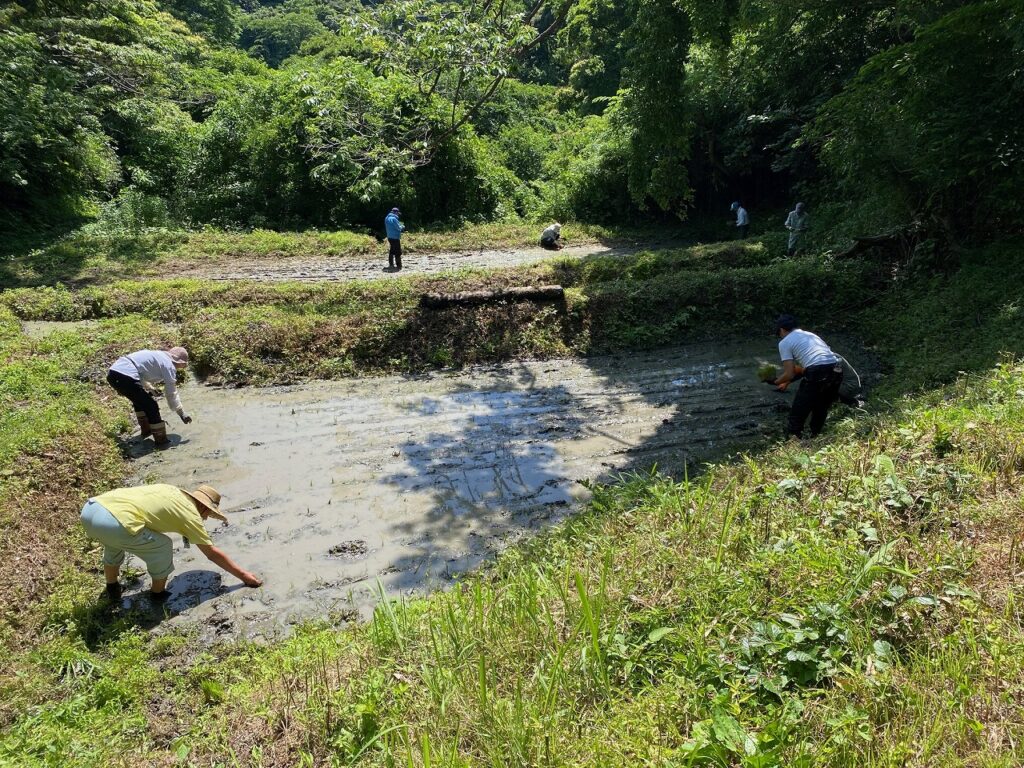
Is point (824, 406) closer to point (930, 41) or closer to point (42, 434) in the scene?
point (930, 41)

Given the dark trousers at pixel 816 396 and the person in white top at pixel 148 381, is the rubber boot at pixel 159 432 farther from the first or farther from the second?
the dark trousers at pixel 816 396

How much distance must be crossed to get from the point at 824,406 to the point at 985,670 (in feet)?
16.1

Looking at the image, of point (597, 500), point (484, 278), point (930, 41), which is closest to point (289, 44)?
point (484, 278)

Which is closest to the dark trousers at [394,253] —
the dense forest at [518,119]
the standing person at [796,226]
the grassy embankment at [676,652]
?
the dense forest at [518,119]

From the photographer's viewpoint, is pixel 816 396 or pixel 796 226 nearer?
pixel 816 396

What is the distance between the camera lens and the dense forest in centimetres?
997

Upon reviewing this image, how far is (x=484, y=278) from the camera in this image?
41.8 ft

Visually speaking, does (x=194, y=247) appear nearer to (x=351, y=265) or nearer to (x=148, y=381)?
(x=351, y=265)

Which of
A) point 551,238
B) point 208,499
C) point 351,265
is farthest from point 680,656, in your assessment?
point 551,238

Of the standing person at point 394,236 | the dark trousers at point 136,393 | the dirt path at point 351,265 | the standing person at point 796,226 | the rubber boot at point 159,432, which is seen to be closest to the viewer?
the dark trousers at point 136,393

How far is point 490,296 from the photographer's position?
11.2 metres

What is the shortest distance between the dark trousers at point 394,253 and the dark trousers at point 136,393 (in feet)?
28.2

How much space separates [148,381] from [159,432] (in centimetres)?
65

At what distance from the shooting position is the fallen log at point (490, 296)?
1108 centimetres
